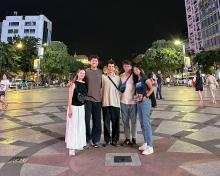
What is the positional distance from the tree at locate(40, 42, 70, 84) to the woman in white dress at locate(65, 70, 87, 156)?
5845cm

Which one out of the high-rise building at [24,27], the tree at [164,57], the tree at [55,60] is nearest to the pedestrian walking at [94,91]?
the tree at [55,60]

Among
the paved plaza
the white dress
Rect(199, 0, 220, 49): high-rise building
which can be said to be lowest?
the paved plaza

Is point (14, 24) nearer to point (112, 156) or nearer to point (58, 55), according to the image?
point (58, 55)

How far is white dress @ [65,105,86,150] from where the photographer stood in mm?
6145

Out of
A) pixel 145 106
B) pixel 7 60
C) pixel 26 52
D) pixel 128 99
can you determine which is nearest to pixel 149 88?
pixel 145 106

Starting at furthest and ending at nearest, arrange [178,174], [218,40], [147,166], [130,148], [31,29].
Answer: [31,29] < [218,40] < [130,148] < [147,166] < [178,174]

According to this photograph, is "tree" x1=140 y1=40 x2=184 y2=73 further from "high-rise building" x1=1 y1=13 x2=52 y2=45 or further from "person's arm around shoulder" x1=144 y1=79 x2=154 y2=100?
"high-rise building" x1=1 y1=13 x2=52 y2=45

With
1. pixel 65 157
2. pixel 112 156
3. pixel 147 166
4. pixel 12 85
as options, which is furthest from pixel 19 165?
pixel 12 85

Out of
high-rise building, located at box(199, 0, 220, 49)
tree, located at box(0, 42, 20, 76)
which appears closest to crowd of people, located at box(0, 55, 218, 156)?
tree, located at box(0, 42, 20, 76)

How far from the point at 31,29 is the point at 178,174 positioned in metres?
129

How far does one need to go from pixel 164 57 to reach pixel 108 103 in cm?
6025

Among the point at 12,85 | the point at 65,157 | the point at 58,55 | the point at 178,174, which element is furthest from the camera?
the point at 58,55

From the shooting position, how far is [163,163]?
557cm

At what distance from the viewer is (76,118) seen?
20.4 feet
